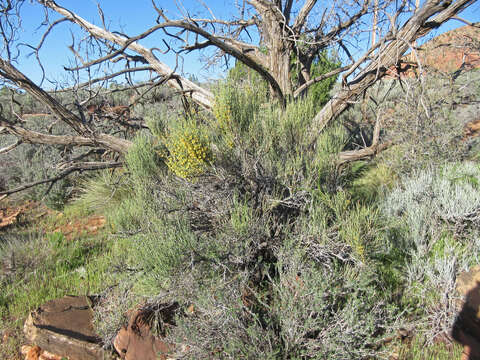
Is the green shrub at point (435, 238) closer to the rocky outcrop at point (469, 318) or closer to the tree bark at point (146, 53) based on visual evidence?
the rocky outcrop at point (469, 318)

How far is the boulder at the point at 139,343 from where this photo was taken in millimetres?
2248

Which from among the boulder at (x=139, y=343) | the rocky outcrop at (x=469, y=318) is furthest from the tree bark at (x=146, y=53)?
the rocky outcrop at (x=469, y=318)

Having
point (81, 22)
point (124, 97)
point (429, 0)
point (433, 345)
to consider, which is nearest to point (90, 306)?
point (433, 345)

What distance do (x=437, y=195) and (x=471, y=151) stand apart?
3.77 m

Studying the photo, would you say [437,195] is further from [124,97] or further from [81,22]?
[124,97]

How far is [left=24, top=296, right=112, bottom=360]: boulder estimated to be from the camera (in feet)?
8.23

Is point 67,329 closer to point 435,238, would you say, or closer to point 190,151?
point 190,151

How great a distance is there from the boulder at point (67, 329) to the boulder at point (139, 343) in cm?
21

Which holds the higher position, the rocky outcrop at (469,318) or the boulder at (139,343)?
the boulder at (139,343)

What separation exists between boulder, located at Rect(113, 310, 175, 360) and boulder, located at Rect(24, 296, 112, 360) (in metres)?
0.21

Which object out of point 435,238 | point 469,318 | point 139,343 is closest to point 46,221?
point 139,343

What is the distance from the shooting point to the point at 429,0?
118 inches

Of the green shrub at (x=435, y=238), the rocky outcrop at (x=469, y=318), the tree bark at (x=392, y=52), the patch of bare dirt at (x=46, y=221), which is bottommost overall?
the rocky outcrop at (x=469, y=318)

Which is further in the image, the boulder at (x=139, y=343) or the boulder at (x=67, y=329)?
the boulder at (x=67, y=329)
